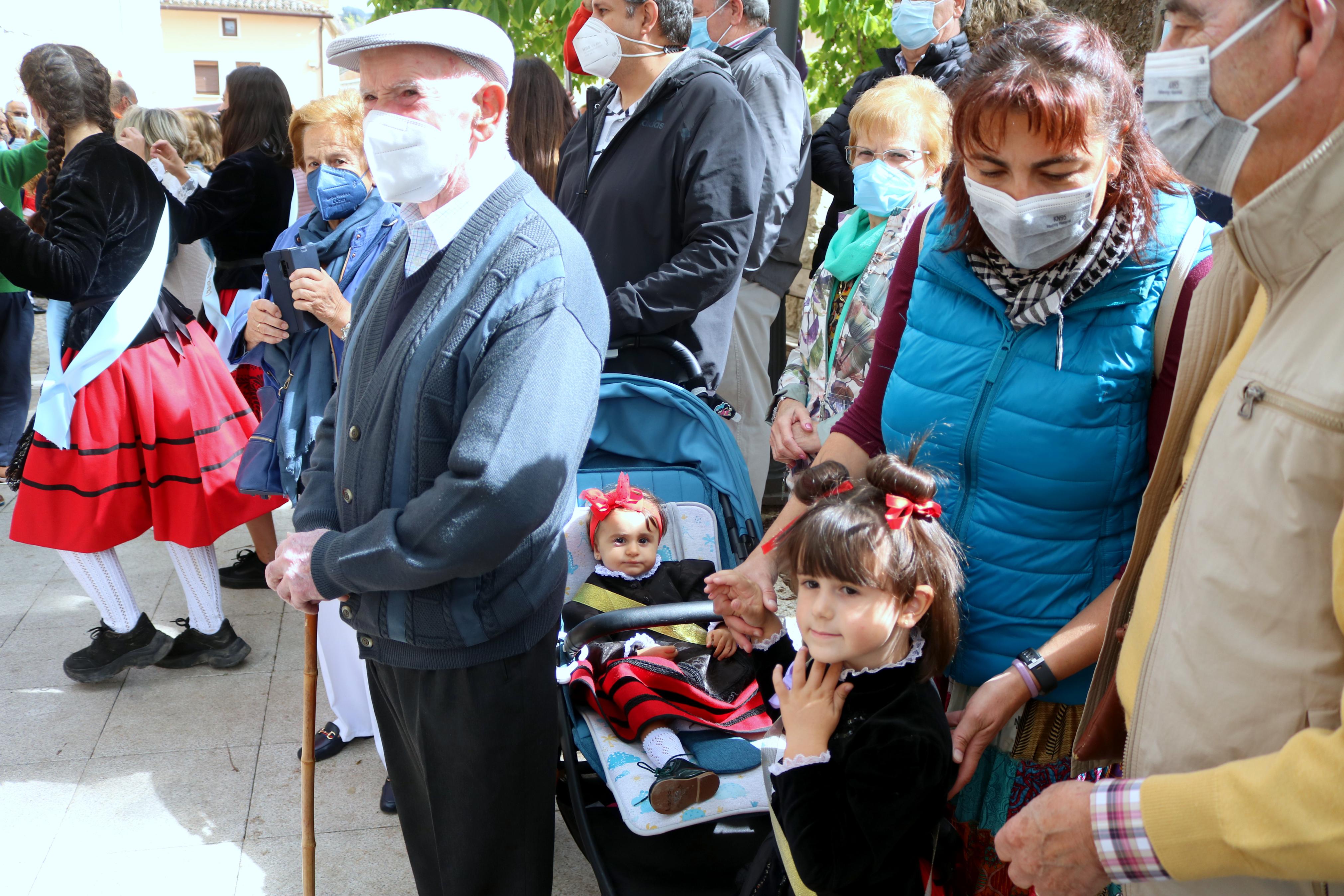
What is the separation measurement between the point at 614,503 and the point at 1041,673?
1.42 m

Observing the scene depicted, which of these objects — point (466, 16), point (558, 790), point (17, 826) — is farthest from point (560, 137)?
point (17, 826)

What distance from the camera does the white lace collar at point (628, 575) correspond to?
2.87 meters

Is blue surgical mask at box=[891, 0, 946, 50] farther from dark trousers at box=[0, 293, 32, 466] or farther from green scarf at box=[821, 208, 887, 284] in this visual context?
dark trousers at box=[0, 293, 32, 466]

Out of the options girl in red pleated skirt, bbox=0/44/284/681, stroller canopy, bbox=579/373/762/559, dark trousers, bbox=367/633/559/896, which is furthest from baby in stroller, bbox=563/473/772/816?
girl in red pleated skirt, bbox=0/44/284/681

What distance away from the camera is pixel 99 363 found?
3.61 m

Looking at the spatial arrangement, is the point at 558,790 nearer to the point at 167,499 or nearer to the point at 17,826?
the point at 17,826

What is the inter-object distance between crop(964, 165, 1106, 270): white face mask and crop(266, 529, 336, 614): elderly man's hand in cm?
133

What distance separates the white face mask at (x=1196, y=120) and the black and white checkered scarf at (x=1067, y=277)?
34 cm

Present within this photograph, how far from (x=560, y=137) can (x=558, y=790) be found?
9.84 feet

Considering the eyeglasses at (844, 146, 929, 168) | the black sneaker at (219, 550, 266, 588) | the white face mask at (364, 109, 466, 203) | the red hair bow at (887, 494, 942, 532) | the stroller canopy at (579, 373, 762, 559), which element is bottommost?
the black sneaker at (219, 550, 266, 588)

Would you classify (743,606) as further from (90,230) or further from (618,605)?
(90,230)

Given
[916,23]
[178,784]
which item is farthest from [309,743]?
[916,23]

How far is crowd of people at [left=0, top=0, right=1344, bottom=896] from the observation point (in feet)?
3.65

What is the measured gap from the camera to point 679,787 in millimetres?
2141
